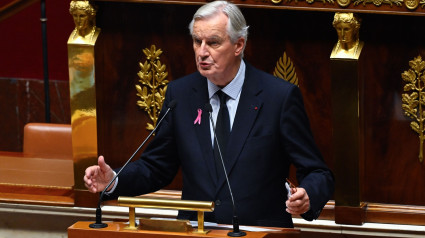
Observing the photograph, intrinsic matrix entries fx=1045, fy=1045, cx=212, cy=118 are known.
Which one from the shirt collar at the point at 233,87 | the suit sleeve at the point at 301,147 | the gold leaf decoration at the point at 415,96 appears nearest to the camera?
the suit sleeve at the point at 301,147

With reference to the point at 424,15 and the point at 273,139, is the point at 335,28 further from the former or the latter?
the point at 273,139

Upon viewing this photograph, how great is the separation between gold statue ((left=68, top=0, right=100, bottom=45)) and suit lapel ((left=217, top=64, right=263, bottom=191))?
3.39 feet

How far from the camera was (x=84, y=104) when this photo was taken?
395cm

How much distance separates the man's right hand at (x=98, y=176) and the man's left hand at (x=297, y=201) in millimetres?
517

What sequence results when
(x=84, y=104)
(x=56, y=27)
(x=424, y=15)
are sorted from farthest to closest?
(x=56, y=27) → (x=84, y=104) → (x=424, y=15)

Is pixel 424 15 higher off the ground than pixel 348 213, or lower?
higher

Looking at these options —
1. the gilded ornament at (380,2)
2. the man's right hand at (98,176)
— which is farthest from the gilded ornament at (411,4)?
the man's right hand at (98,176)

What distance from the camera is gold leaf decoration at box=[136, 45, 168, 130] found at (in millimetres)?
3953

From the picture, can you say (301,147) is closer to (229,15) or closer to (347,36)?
(229,15)

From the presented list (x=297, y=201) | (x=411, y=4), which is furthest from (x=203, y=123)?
(x=411, y=4)

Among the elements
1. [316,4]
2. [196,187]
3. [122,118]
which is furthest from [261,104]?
[122,118]

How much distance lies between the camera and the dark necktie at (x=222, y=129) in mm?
3018

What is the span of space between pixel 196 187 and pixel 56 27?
2.77m

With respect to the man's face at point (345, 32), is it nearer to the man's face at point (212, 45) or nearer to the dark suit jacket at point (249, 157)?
the dark suit jacket at point (249, 157)
